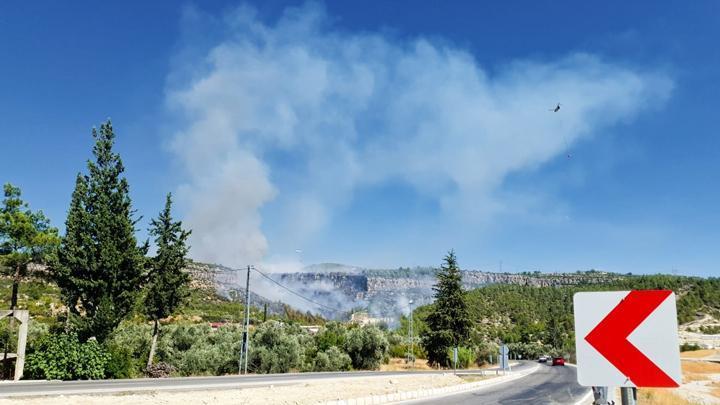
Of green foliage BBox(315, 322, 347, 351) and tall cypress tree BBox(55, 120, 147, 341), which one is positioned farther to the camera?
green foliage BBox(315, 322, 347, 351)

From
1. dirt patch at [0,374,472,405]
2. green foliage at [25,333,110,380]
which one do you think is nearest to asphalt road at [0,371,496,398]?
green foliage at [25,333,110,380]

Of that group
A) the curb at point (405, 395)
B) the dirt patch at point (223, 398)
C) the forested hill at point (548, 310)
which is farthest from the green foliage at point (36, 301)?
the forested hill at point (548, 310)

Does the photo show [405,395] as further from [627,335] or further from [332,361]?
[332,361]

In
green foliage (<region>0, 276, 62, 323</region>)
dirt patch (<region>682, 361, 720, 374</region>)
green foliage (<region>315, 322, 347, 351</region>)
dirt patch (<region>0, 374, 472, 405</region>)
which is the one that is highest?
green foliage (<region>0, 276, 62, 323</region>)

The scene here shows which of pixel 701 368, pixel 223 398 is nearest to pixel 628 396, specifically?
pixel 223 398

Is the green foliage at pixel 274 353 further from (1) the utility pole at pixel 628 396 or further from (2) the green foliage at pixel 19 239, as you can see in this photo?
(1) the utility pole at pixel 628 396

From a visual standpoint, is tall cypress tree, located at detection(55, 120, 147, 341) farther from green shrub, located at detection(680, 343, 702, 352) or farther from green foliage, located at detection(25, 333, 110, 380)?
green shrub, located at detection(680, 343, 702, 352)

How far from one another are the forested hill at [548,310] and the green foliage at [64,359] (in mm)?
112467

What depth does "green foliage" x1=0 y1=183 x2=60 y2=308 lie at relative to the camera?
3369 centimetres

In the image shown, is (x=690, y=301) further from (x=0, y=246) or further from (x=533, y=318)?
(x=0, y=246)

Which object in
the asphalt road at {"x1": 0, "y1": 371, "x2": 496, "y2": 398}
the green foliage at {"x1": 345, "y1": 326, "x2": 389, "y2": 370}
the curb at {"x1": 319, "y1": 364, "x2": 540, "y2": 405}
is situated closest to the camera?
the curb at {"x1": 319, "y1": 364, "x2": 540, "y2": 405}

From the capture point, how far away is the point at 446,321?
211ft

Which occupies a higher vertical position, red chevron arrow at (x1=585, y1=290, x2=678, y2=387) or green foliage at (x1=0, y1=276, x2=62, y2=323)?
red chevron arrow at (x1=585, y1=290, x2=678, y2=387)

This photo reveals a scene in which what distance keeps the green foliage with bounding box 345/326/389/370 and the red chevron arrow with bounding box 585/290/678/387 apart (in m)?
52.6
